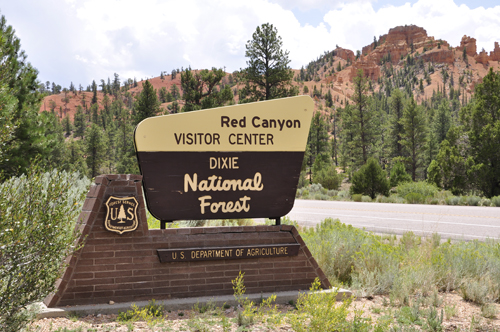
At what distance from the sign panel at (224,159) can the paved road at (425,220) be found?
6.70 m

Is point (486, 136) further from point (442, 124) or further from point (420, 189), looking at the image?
point (442, 124)

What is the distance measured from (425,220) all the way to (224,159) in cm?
1025

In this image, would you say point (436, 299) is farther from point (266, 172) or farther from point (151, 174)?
point (151, 174)

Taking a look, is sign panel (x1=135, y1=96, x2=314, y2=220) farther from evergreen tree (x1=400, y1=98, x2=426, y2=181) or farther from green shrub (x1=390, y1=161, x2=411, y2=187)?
evergreen tree (x1=400, y1=98, x2=426, y2=181)

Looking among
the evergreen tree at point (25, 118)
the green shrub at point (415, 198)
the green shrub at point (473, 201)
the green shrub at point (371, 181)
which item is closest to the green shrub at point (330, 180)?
the green shrub at point (371, 181)

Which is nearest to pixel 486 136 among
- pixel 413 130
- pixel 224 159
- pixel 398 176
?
pixel 398 176

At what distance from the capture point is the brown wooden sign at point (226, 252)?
17.0 feet

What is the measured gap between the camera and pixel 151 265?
5141 millimetres

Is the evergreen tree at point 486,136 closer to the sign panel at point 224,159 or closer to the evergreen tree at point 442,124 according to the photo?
the sign panel at point 224,159

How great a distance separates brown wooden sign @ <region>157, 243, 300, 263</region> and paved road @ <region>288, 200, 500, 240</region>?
21.8ft

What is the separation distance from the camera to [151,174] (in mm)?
5355

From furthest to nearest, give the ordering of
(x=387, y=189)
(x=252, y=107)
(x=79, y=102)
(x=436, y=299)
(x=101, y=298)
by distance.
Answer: (x=79, y=102)
(x=387, y=189)
(x=252, y=107)
(x=436, y=299)
(x=101, y=298)

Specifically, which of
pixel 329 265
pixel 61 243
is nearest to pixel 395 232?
pixel 329 265

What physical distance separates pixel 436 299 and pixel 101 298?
4459mm
